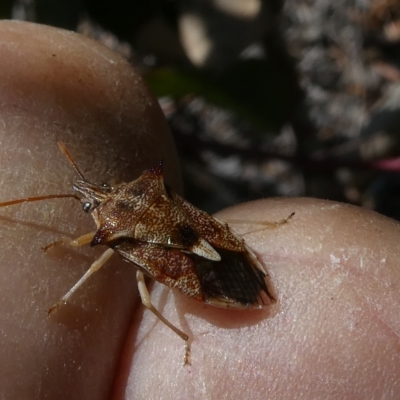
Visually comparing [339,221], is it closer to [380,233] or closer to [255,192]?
[380,233]

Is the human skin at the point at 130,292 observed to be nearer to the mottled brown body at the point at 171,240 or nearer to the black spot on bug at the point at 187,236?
the mottled brown body at the point at 171,240

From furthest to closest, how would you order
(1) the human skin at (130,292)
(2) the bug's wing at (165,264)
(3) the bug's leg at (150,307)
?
(2) the bug's wing at (165,264) < (3) the bug's leg at (150,307) < (1) the human skin at (130,292)

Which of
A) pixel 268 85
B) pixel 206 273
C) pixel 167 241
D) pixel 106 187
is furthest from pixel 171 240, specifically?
pixel 268 85

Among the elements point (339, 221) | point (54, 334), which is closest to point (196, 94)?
point (339, 221)

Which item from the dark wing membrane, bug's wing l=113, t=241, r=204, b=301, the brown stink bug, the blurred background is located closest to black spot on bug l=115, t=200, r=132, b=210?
the brown stink bug

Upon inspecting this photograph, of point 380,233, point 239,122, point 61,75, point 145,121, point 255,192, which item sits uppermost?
point 61,75

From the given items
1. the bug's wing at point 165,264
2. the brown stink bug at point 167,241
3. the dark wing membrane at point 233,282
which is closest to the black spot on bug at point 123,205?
the brown stink bug at point 167,241
